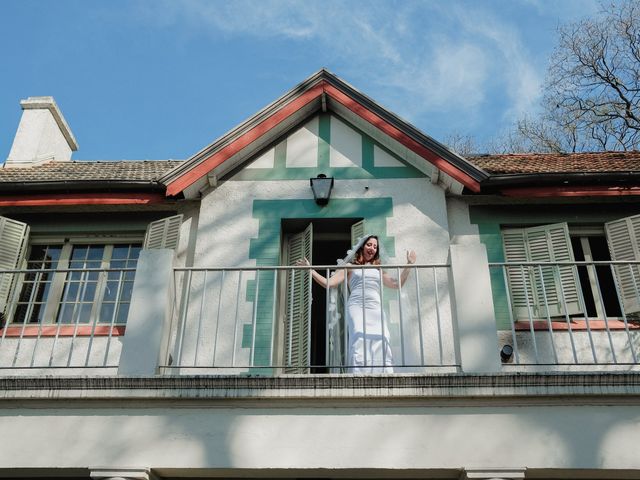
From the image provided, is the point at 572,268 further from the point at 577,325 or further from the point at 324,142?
the point at 324,142

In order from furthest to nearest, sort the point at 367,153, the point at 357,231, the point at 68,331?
the point at 367,153 → the point at 357,231 → the point at 68,331

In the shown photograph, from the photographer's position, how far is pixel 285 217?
30.1ft

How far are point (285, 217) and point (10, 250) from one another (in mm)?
3477

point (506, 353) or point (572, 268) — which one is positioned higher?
point (572, 268)

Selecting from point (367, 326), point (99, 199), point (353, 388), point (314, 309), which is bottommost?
point (353, 388)

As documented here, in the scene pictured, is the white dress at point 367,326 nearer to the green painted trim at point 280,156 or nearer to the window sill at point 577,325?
the window sill at point 577,325

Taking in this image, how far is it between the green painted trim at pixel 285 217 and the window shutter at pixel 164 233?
3.13 feet

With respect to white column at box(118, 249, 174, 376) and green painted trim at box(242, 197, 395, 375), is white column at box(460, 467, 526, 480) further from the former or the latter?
green painted trim at box(242, 197, 395, 375)

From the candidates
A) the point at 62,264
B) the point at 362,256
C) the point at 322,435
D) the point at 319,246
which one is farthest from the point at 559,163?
the point at 62,264

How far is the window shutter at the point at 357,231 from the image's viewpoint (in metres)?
8.96

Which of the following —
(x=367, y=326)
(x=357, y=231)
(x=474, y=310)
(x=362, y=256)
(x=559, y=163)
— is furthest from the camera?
(x=559, y=163)

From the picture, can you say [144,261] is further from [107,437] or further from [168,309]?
[107,437]

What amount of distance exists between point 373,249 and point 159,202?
303 centimetres

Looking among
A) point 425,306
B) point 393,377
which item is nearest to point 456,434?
point 393,377
